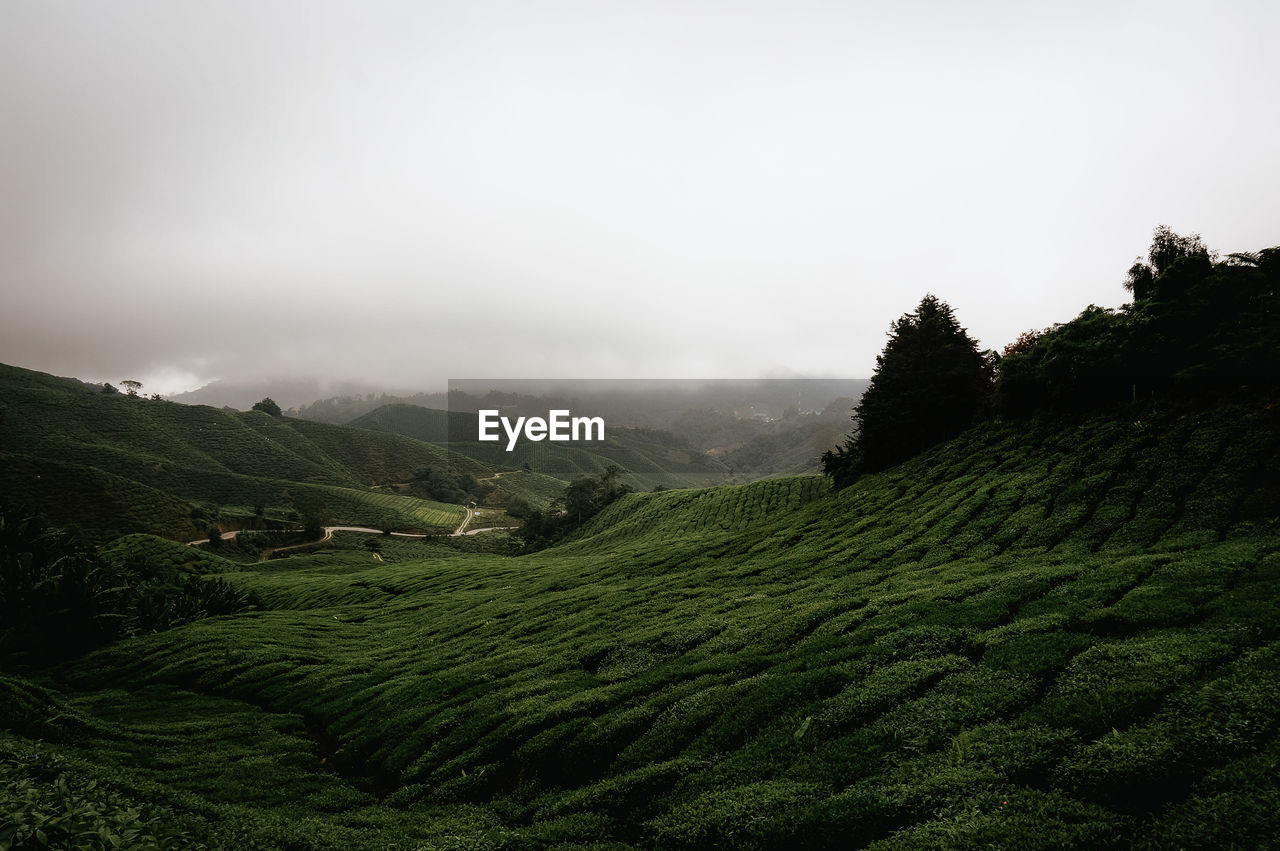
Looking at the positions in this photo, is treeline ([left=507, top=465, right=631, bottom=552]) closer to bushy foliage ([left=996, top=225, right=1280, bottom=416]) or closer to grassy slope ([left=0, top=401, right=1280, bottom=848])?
grassy slope ([left=0, top=401, right=1280, bottom=848])

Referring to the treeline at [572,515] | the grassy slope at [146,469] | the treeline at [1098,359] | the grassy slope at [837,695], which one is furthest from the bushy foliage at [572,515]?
the grassy slope at [837,695]

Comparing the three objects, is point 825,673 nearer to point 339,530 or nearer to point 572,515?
point 572,515

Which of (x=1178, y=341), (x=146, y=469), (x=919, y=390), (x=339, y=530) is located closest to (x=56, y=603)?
(x=919, y=390)

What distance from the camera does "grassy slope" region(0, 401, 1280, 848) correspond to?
9695 mm

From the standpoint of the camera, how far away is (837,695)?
1403 cm

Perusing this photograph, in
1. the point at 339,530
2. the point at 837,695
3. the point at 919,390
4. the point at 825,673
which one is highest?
the point at 919,390

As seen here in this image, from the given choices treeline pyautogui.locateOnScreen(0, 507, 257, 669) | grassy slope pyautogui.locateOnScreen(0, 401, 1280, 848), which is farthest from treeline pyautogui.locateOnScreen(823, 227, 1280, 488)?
treeline pyautogui.locateOnScreen(0, 507, 257, 669)

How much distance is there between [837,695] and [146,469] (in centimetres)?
19184

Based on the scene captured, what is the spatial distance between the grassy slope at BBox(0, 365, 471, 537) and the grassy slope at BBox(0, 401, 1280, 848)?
10921 cm

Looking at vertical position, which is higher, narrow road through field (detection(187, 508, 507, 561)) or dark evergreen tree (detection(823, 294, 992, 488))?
dark evergreen tree (detection(823, 294, 992, 488))

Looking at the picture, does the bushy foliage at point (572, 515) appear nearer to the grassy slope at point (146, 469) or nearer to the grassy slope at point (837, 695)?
the grassy slope at point (146, 469)

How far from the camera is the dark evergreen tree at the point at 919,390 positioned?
42781mm

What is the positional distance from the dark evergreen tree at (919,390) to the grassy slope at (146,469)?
5269 inches

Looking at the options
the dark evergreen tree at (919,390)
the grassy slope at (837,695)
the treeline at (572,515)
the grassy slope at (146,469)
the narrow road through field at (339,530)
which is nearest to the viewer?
the grassy slope at (837,695)
